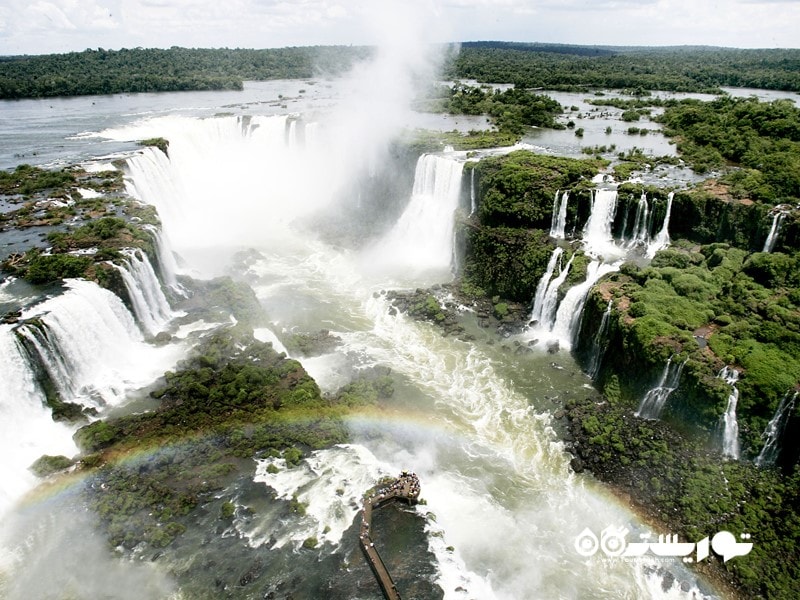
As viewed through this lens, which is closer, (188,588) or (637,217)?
(188,588)

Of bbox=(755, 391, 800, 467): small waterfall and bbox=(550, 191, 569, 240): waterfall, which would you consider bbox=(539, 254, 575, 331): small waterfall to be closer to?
bbox=(550, 191, 569, 240): waterfall

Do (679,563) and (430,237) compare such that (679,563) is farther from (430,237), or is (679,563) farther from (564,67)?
(564,67)

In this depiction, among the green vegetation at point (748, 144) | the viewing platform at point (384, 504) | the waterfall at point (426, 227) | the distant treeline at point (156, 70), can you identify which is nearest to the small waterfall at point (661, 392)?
the viewing platform at point (384, 504)

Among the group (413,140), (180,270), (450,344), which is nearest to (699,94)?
(413,140)

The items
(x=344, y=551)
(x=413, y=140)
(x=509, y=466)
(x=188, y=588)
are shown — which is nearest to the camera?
(x=188, y=588)

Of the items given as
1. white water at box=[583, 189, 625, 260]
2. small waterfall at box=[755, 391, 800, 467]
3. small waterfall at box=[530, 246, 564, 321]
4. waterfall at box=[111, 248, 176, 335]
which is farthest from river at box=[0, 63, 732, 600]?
white water at box=[583, 189, 625, 260]

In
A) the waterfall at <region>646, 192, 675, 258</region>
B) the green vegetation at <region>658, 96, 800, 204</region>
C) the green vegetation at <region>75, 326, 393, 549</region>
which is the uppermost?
the green vegetation at <region>658, 96, 800, 204</region>

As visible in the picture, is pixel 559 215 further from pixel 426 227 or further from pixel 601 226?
pixel 426 227
